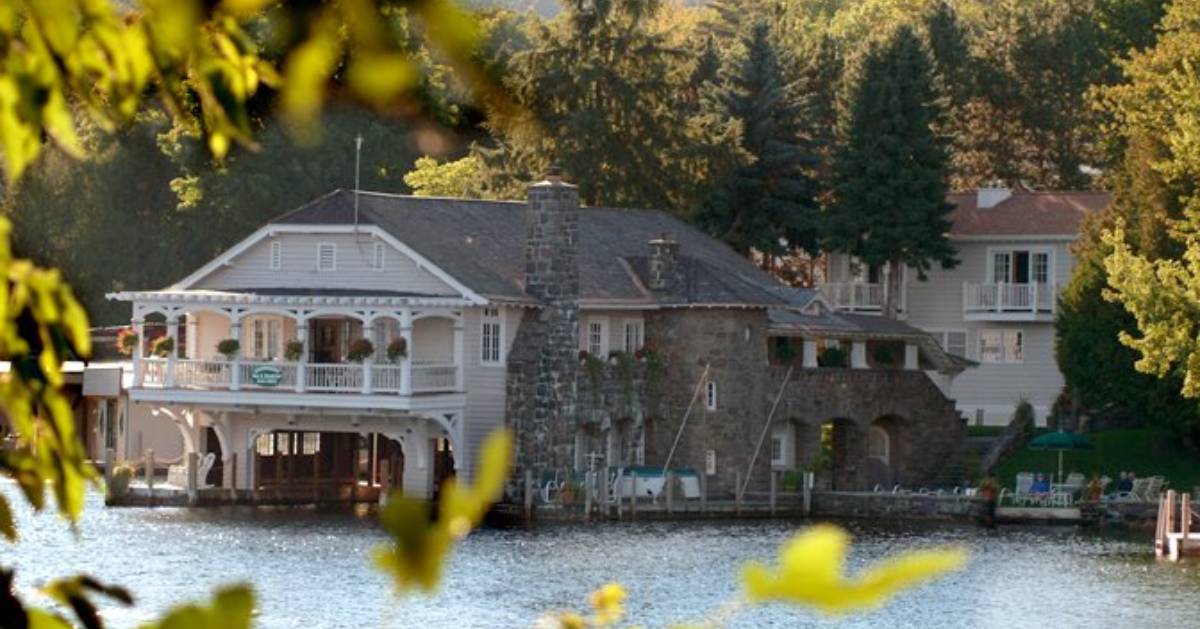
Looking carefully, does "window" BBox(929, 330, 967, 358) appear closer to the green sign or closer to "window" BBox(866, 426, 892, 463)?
"window" BBox(866, 426, 892, 463)

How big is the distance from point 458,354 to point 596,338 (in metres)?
4.03

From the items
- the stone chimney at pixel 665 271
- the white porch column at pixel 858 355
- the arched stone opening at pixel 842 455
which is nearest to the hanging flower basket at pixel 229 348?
the stone chimney at pixel 665 271

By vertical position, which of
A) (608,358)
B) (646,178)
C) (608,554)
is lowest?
(608,554)

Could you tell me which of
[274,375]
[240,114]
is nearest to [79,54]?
[240,114]

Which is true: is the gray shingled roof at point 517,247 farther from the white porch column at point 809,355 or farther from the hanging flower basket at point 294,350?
the hanging flower basket at point 294,350

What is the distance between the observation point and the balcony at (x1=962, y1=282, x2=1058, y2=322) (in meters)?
65.1

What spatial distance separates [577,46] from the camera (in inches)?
2559

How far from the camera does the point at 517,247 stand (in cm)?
5334

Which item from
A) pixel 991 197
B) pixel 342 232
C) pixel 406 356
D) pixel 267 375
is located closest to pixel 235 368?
pixel 267 375

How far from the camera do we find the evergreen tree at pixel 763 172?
6644cm

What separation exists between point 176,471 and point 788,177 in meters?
21.3

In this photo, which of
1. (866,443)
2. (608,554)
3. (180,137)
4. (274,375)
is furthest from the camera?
(180,137)

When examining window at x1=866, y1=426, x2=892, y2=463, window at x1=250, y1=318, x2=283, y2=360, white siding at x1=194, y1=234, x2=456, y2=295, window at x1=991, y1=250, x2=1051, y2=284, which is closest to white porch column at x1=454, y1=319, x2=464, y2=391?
white siding at x1=194, y1=234, x2=456, y2=295

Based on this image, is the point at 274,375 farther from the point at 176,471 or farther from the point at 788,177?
the point at 788,177
